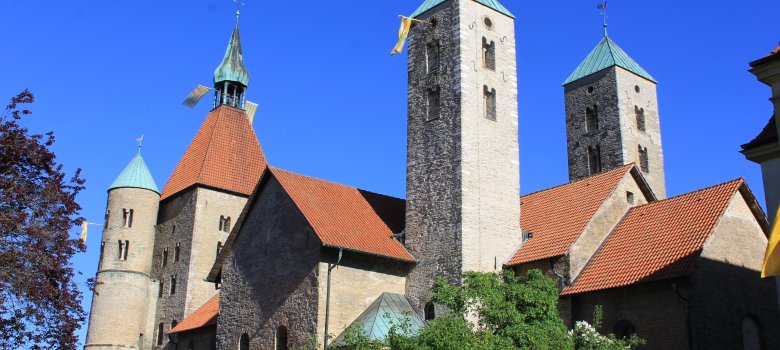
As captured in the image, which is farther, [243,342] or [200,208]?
[200,208]

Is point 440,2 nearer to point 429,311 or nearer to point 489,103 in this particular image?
point 489,103

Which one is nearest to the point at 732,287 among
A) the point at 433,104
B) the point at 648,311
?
the point at 648,311

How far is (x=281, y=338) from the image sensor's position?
2703cm

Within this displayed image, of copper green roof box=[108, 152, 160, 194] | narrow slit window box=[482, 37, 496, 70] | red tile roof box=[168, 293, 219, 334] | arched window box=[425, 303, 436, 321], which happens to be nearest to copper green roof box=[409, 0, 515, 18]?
narrow slit window box=[482, 37, 496, 70]

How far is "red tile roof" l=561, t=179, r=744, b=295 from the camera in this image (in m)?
23.4

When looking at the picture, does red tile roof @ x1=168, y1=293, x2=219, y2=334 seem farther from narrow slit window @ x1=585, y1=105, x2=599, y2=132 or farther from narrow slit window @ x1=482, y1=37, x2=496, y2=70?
narrow slit window @ x1=585, y1=105, x2=599, y2=132

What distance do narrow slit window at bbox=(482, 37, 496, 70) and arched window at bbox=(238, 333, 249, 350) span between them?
12.8m

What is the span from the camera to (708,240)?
2330cm

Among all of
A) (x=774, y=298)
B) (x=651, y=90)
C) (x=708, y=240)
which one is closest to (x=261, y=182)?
(x=708, y=240)

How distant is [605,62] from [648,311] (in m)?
22.4

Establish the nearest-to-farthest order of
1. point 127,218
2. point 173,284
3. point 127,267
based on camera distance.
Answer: point 173,284, point 127,267, point 127,218

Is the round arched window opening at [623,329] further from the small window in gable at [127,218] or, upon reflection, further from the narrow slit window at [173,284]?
the small window in gable at [127,218]

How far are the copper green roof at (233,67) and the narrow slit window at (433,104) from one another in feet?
85.0

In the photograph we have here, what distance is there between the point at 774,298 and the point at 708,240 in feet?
10.3
